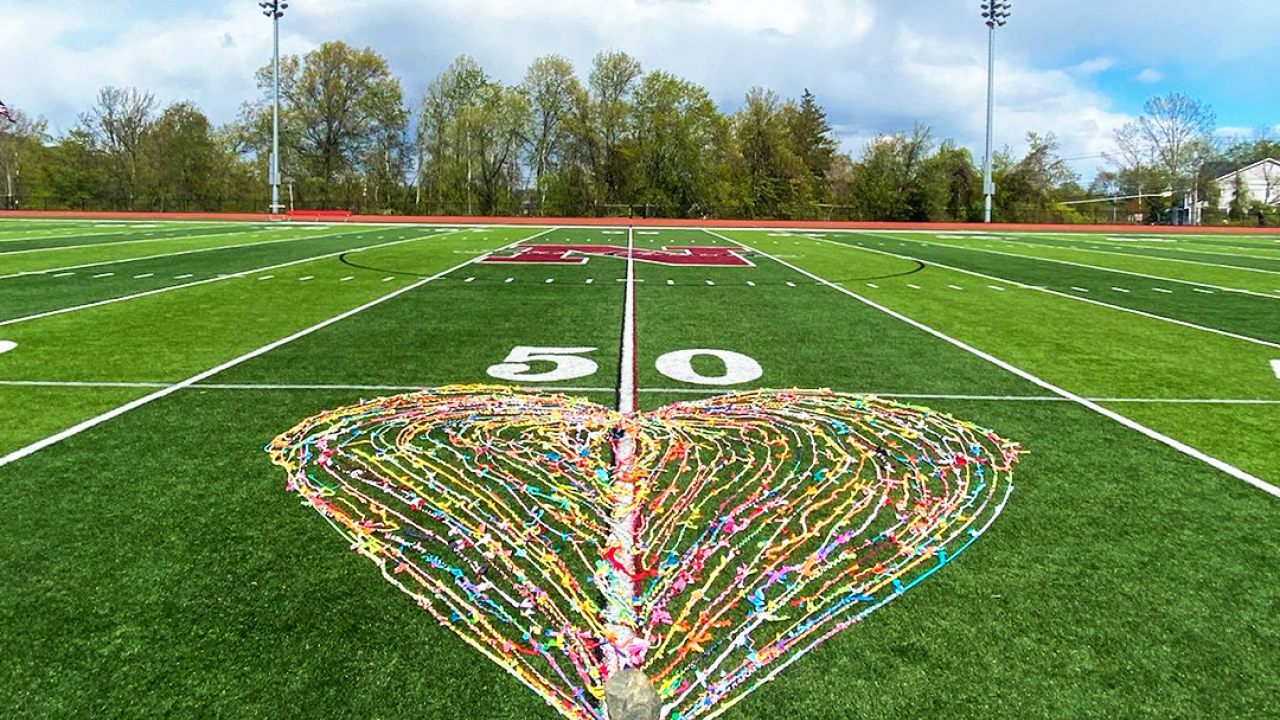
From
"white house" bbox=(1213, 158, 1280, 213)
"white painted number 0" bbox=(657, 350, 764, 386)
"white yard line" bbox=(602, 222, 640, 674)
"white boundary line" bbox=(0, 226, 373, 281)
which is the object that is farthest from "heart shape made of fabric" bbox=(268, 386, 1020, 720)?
"white house" bbox=(1213, 158, 1280, 213)

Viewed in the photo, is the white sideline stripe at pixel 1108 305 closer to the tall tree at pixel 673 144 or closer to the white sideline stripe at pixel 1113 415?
the white sideline stripe at pixel 1113 415

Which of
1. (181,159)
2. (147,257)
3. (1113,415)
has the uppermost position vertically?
(181,159)

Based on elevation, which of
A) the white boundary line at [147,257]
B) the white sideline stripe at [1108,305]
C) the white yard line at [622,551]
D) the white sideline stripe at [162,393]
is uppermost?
the white boundary line at [147,257]

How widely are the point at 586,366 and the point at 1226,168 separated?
85.8 m

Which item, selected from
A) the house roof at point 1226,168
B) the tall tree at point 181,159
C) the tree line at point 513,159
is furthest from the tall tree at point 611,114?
the house roof at point 1226,168

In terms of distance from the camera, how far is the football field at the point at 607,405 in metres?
2.72

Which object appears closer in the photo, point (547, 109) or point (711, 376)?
point (711, 376)

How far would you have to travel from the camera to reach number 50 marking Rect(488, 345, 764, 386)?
23.6 feet

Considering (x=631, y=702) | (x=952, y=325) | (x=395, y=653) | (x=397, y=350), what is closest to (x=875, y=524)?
(x=631, y=702)

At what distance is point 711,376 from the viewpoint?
7324mm

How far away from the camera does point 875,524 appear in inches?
158

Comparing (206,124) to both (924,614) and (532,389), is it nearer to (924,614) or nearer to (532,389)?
(532,389)

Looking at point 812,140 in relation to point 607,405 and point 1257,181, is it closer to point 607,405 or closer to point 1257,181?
point 1257,181

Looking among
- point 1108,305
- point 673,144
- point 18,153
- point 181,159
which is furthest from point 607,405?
point 18,153
